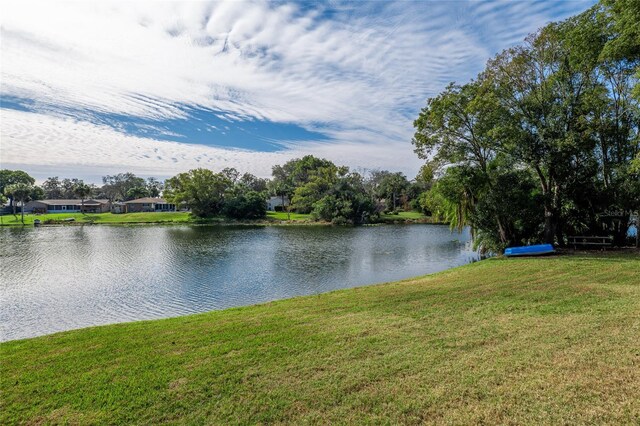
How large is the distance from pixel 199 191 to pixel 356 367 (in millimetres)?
71145

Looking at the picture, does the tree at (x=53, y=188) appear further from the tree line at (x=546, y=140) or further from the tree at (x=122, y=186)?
the tree line at (x=546, y=140)

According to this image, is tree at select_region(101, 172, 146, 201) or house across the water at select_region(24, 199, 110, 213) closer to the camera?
house across the water at select_region(24, 199, 110, 213)

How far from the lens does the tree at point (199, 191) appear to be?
236 ft

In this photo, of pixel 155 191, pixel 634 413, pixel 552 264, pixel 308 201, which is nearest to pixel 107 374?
pixel 634 413

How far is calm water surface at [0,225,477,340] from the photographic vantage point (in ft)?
49.4

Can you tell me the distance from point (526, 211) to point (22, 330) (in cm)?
2563

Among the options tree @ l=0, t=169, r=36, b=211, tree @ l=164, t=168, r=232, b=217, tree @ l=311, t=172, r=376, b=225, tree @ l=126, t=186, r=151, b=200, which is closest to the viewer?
tree @ l=311, t=172, r=376, b=225

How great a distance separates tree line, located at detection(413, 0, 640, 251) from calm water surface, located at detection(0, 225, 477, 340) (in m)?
5.24

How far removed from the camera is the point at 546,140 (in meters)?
19.0

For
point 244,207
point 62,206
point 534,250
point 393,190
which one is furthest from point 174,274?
point 62,206

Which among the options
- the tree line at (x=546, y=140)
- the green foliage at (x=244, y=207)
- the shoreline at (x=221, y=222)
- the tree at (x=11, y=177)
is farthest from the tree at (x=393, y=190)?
the tree at (x=11, y=177)

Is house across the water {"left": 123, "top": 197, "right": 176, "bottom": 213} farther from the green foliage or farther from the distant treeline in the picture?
the green foliage

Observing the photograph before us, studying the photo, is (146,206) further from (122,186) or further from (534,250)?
(534,250)

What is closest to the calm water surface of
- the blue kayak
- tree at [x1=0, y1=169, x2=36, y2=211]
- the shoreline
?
the blue kayak
